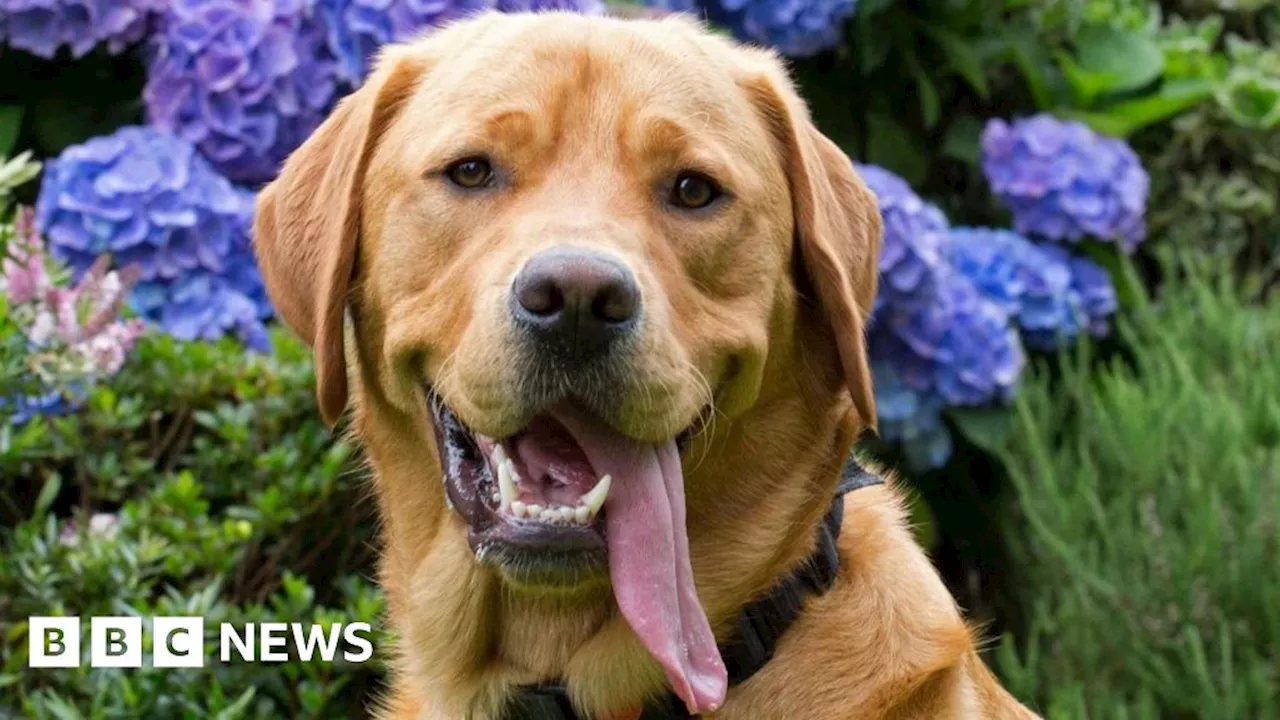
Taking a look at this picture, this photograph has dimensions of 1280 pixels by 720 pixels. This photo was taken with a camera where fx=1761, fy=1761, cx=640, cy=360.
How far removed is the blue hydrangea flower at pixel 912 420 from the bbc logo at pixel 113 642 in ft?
8.96

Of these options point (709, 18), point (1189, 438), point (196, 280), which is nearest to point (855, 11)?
point (709, 18)

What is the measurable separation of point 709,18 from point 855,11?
21.2 inches

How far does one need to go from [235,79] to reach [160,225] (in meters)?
→ 0.61

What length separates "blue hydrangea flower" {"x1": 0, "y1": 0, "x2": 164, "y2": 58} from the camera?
5.69 metres

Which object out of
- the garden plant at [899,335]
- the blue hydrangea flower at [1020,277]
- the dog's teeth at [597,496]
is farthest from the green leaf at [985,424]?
the dog's teeth at [597,496]

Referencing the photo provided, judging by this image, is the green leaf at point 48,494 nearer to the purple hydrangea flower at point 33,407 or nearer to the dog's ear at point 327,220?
the purple hydrangea flower at point 33,407

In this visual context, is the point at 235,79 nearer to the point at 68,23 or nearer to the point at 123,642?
the point at 68,23

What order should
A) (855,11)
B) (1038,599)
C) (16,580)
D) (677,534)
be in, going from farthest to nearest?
(855,11)
(1038,599)
(16,580)
(677,534)

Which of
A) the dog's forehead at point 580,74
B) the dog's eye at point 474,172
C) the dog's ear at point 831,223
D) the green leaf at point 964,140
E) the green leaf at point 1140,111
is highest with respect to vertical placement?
the dog's forehead at point 580,74

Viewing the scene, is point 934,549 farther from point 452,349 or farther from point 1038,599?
point 452,349

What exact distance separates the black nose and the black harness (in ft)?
1.99

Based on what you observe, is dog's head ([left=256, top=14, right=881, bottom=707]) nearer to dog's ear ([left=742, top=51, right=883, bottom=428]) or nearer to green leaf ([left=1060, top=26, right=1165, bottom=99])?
dog's ear ([left=742, top=51, right=883, bottom=428])

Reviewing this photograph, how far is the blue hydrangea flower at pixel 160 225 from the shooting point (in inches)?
209

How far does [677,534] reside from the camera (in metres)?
3.09
